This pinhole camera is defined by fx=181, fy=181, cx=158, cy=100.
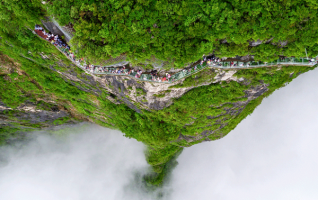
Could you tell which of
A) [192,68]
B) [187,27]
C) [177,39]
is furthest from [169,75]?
[187,27]

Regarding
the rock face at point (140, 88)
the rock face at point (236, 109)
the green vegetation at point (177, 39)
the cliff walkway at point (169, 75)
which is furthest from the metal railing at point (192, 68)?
the rock face at point (236, 109)

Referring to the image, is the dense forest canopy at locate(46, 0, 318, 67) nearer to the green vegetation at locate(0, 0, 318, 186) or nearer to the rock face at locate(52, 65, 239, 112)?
the green vegetation at locate(0, 0, 318, 186)

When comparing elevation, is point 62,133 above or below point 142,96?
below

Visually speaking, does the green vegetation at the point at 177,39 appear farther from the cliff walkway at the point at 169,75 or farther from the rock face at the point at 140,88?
the cliff walkway at the point at 169,75

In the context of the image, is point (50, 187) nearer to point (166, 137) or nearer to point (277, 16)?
point (166, 137)

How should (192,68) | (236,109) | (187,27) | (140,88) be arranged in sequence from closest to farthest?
(187,27) < (192,68) < (140,88) < (236,109)

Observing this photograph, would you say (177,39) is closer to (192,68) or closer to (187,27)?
(187,27)

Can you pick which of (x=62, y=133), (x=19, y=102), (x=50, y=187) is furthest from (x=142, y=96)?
(x=50, y=187)
